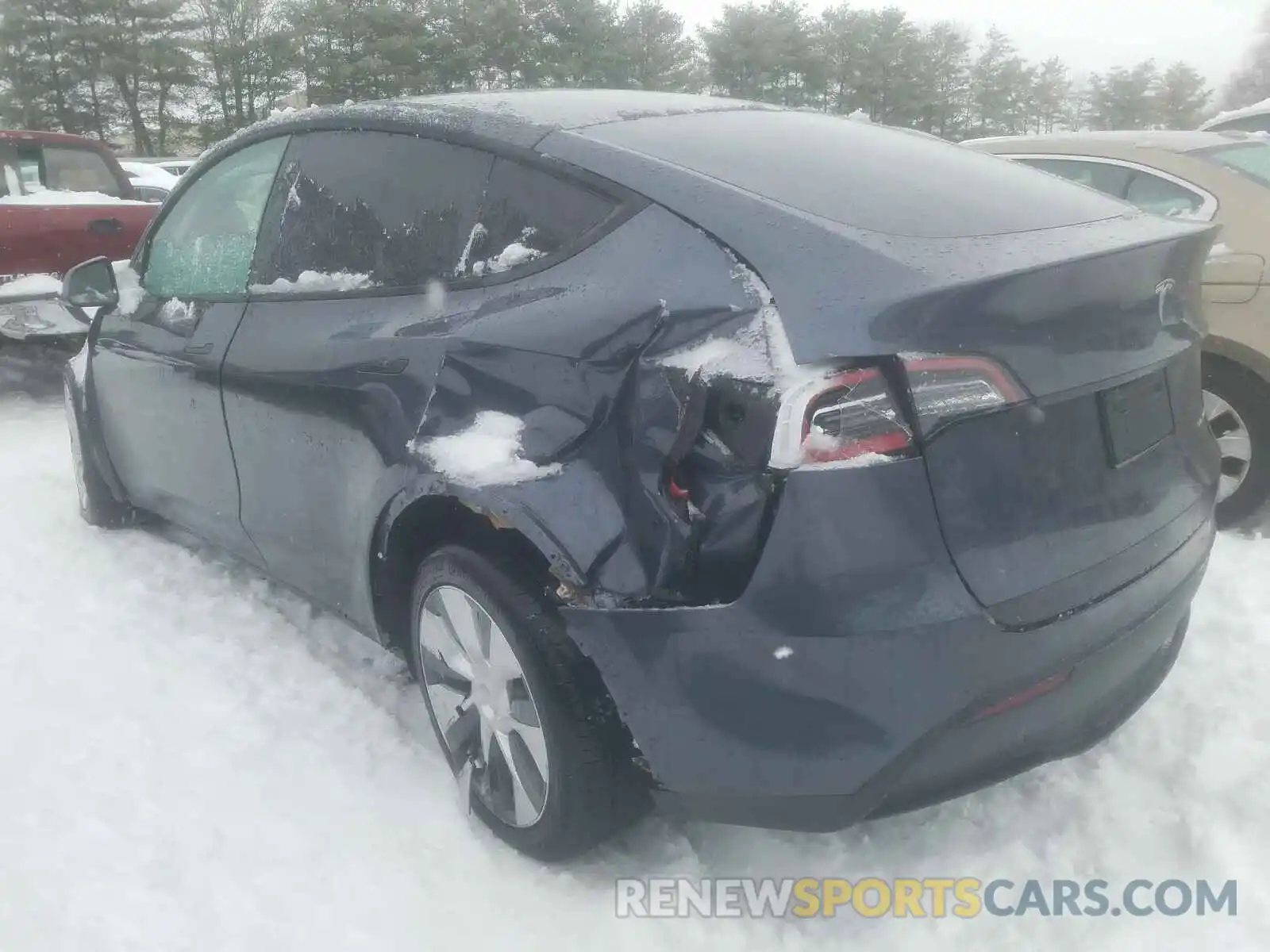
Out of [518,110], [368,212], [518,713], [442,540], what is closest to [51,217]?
[368,212]

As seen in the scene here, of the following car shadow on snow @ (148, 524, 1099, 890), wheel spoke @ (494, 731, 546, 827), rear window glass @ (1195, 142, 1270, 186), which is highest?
rear window glass @ (1195, 142, 1270, 186)

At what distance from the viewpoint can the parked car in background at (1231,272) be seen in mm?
3812

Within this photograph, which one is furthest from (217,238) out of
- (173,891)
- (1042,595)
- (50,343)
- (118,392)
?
(50,343)

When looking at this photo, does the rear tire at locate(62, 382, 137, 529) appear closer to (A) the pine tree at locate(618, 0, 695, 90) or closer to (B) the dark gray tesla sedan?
(B) the dark gray tesla sedan

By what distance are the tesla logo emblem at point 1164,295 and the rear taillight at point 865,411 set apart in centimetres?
59

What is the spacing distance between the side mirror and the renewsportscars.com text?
9.27 ft

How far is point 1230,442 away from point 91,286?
428 centimetres

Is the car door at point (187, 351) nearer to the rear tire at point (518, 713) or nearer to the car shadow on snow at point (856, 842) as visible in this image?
the rear tire at point (518, 713)

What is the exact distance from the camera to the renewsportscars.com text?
2.11 m

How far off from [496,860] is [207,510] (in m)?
1.66

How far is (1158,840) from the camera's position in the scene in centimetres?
226

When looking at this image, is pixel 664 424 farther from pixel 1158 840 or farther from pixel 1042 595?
pixel 1158 840

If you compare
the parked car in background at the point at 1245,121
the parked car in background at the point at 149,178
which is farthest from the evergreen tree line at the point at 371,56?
the parked car in background at the point at 1245,121

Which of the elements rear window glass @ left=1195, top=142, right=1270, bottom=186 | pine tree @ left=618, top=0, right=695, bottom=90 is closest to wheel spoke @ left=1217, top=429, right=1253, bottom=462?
rear window glass @ left=1195, top=142, right=1270, bottom=186
